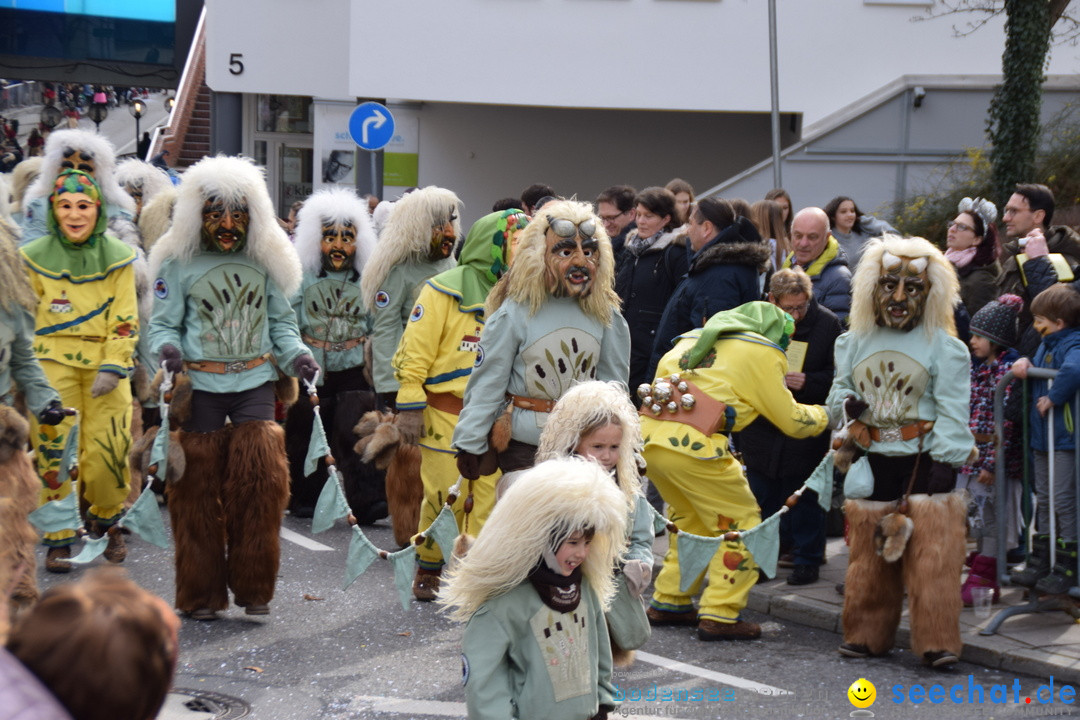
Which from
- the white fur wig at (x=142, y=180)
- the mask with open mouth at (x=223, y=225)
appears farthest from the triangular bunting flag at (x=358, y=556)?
the white fur wig at (x=142, y=180)

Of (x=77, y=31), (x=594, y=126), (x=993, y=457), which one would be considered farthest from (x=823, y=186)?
(x=77, y=31)

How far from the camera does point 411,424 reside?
7.14 metres

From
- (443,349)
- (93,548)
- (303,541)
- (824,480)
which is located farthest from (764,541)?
(303,541)

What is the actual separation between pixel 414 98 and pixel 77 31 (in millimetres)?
15400

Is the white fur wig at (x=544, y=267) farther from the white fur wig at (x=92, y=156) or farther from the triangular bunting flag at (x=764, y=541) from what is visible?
the white fur wig at (x=92, y=156)

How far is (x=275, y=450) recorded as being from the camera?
675 centimetres

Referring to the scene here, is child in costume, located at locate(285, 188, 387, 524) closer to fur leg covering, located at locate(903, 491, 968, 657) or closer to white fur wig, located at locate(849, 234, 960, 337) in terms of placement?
white fur wig, located at locate(849, 234, 960, 337)

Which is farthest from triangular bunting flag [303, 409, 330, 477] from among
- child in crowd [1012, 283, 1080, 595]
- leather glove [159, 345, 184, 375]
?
child in crowd [1012, 283, 1080, 595]

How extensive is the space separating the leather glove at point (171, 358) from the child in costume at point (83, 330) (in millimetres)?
1084

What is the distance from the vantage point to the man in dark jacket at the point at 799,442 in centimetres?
759

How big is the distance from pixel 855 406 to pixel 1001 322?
4.48 feet

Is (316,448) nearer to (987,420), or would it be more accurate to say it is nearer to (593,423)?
(593,423)

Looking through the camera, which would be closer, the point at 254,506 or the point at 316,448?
the point at 254,506

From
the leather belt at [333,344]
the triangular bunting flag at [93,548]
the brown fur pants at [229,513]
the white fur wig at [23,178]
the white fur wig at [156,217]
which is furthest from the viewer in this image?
the white fur wig at [23,178]
